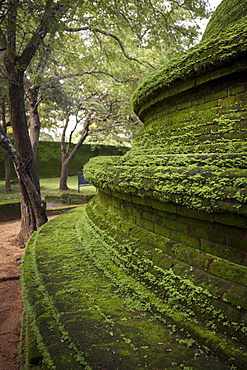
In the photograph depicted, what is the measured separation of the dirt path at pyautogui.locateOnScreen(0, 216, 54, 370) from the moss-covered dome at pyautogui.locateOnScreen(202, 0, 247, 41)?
3953mm

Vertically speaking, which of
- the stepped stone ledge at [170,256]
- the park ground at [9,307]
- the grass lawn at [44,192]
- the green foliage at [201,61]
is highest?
the green foliage at [201,61]

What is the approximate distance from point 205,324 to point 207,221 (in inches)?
25.0

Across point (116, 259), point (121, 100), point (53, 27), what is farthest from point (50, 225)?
point (121, 100)

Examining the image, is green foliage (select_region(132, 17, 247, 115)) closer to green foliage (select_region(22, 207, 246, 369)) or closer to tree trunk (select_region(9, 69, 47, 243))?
green foliage (select_region(22, 207, 246, 369))

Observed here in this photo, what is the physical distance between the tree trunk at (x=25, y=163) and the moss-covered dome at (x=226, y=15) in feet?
13.0

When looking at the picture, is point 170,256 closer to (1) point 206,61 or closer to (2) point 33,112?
(1) point 206,61

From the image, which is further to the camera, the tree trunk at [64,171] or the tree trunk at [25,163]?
the tree trunk at [64,171]

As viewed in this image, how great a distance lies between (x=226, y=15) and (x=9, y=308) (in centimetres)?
479

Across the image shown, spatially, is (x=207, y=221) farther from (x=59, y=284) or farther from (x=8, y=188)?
(x=8, y=188)

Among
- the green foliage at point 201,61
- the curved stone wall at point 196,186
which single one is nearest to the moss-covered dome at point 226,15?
the green foliage at point 201,61

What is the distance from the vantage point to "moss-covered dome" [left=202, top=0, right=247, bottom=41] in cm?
341

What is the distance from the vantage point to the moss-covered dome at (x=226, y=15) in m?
3.41

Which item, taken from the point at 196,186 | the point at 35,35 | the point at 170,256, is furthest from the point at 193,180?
the point at 35,35

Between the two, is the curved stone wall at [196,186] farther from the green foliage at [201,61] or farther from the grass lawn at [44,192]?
the grass lawn at [44,192]
